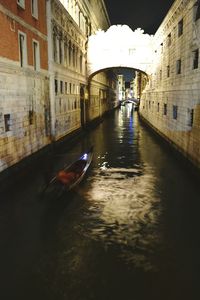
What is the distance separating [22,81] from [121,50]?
64.2 feet

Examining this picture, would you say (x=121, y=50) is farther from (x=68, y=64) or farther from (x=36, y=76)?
(x=36, y=76)

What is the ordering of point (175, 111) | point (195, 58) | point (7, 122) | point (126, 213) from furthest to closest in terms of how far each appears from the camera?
point (175, 111)
point (195, 58)
point (7, 122)
point (126, 213)

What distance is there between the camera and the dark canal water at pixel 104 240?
6.20m

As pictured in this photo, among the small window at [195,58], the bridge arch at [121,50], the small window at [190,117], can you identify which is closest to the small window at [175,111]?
the small window at [190,117]

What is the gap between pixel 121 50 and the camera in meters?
31.2

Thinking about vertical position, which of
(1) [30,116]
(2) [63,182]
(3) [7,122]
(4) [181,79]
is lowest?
(2) [63,182]

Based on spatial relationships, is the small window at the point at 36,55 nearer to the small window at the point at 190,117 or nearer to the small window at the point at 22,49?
the small window at the point at 22,49

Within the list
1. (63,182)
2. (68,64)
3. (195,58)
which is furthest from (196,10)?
(68,64)

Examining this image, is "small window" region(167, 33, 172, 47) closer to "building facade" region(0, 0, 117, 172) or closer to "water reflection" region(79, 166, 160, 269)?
"building facade" region(0, 0, 117, 172)

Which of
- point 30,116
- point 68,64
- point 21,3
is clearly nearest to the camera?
point 21,3

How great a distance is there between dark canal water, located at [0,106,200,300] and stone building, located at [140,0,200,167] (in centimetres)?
263

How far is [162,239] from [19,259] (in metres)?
3.86

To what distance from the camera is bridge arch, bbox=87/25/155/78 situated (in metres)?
30.7

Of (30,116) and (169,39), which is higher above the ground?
(169,39)
